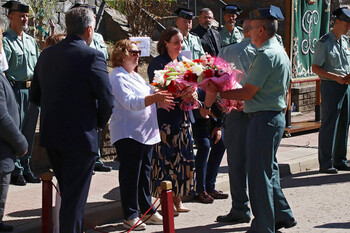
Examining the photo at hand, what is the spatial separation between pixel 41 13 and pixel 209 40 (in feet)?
14.8

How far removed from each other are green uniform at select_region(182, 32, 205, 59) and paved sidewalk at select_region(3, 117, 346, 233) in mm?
1615

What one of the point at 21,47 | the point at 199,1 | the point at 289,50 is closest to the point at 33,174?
the point at 21,47

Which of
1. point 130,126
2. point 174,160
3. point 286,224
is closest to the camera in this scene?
point 286,224

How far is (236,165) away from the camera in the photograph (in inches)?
251

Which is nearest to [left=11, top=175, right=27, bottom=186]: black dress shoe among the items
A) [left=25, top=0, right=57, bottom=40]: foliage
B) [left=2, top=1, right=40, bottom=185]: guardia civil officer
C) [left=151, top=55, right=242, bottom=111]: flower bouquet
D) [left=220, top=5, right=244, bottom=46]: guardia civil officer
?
[left=2, top=1, right=40, bottom=185]: guardia civil officer

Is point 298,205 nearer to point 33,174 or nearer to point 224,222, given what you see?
point 224,222

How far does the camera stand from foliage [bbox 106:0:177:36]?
1371 centimetres

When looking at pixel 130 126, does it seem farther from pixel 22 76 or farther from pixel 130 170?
pixel 22 76

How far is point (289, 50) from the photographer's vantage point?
11297 millimetres

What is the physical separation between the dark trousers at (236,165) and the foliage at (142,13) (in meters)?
7.67

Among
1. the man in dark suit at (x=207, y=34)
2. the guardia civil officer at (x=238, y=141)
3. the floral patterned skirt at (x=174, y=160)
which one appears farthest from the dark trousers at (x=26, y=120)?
the man in dark suit at (x=207, y=34)

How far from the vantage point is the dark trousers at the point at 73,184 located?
4.83 meters

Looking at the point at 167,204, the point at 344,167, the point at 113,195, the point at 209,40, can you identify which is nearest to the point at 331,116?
the point at 344,167

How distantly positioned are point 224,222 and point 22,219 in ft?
6.60
